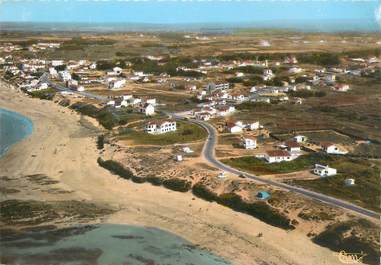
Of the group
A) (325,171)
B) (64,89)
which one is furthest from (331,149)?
(64,89)

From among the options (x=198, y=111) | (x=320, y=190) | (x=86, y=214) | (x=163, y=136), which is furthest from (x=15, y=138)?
(x=320, y=190)

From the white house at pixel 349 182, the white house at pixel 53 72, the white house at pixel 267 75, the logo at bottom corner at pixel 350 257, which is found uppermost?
the white house at pixel 349 182

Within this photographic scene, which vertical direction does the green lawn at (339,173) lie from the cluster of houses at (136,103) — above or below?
above

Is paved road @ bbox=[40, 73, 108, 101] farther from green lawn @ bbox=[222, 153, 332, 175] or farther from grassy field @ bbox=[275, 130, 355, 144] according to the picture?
green lawn @ bbox=[222, 153, 332, 175]

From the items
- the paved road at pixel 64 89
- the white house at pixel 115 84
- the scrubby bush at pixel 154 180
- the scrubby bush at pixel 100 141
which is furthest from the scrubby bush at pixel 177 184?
the white house at pixel 115 84

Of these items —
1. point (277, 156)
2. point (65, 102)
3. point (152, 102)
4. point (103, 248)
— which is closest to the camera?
point (103, 248)

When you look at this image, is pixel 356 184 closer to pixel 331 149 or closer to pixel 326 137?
pixel 331 149

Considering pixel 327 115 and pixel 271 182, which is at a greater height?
pixel 271 182

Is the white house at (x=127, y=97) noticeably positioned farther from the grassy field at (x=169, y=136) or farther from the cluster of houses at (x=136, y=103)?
the grassy field at (x=169, y=136)
